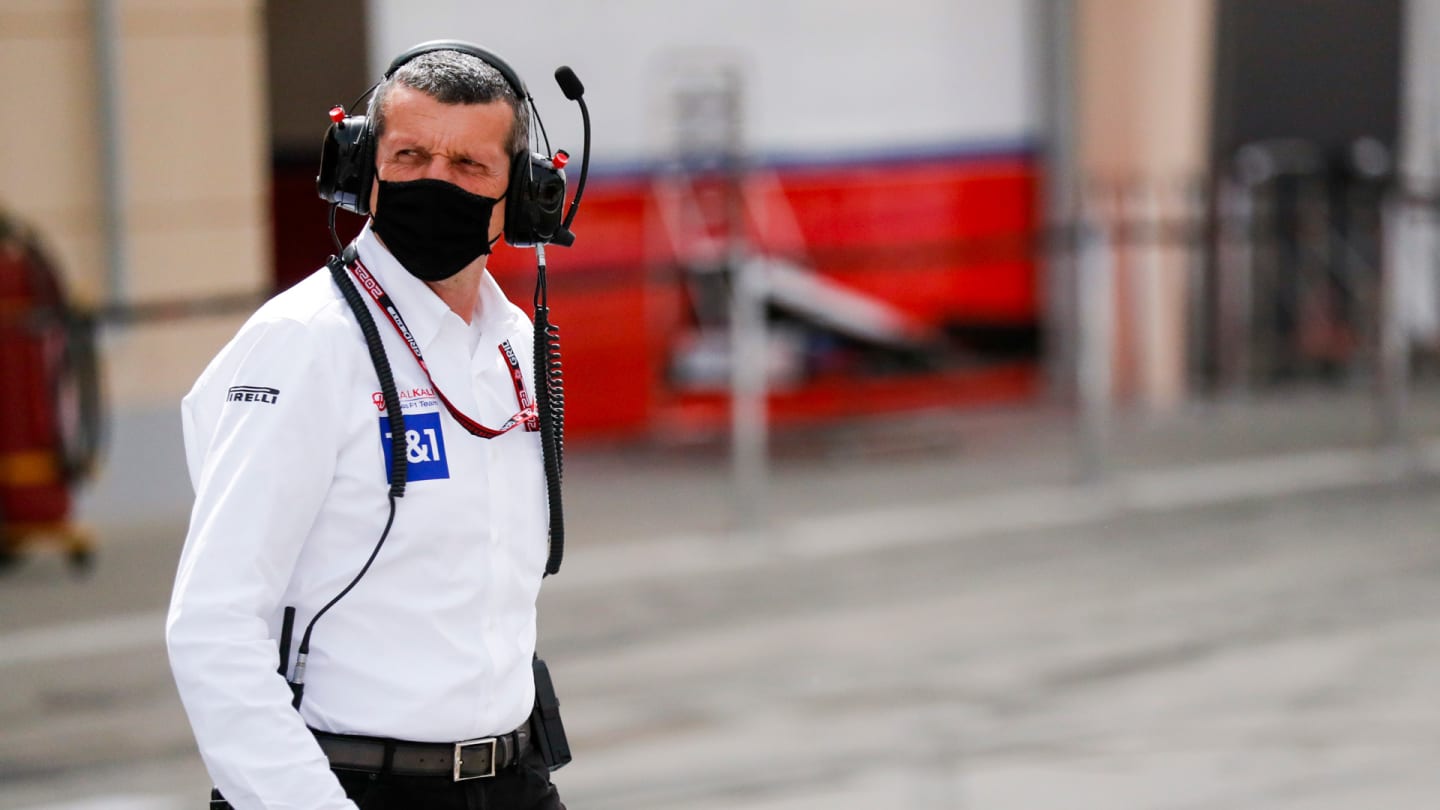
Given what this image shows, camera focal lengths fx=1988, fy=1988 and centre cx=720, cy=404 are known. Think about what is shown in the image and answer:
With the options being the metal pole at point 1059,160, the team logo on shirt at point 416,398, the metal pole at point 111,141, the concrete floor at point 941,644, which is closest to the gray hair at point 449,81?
the team logo on shirt at point 416,398

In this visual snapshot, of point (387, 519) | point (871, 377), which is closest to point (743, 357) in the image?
point (871, 377)

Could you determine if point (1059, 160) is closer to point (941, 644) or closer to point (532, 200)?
point (941, 644)

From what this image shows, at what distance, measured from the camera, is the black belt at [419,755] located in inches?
92.7

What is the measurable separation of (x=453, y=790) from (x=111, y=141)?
7320 millimetres

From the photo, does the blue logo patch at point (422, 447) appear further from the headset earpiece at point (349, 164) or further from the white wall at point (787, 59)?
the white wall at point (787, 59)

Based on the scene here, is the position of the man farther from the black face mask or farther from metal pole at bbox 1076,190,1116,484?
metal pole at bbox 1076,190,1116,484

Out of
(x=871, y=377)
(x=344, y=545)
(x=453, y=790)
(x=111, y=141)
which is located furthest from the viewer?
(x=871, y=377)

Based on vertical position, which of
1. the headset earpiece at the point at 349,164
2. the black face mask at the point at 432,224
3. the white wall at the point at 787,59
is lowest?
the black face mask at the point at 432,224

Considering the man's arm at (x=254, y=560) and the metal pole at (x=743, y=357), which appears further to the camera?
the metal pole at (x=743, y=357)

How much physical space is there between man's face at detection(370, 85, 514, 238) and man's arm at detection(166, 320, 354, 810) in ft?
0.86

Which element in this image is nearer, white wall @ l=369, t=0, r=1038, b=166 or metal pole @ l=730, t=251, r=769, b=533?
metal pole @ l=730, t=251, r=769, b=533

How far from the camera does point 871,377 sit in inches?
487

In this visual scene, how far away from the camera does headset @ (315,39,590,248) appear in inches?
96.3

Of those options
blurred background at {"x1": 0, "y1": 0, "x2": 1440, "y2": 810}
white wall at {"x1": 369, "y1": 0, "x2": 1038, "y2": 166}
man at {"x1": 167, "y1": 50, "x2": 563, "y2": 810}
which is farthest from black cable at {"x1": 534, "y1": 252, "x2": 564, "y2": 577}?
white wall at {"x1": 369, "y1": 0, "x2": 1038, "y2": 166}
